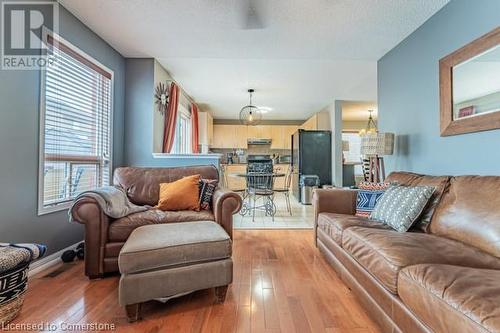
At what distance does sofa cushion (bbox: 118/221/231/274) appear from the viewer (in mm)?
1519

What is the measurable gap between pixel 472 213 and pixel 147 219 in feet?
7.67

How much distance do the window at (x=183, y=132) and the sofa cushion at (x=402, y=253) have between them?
3.85 meters

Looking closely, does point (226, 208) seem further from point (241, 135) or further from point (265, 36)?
point (241, 135)

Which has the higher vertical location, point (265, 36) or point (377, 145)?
point (265, 36)

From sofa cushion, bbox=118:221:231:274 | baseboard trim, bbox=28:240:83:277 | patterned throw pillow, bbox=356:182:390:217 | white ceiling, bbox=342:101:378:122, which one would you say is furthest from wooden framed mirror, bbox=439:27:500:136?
white ceiling, bbox=342:101:378:122

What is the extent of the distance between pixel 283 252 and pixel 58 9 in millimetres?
3177

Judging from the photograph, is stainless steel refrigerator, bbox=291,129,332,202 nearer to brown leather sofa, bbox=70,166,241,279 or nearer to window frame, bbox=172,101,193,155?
window frame, bbox=172,101,193,155

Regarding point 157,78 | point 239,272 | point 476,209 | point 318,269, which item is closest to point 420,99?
point 476,209

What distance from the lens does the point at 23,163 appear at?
6.73 ft

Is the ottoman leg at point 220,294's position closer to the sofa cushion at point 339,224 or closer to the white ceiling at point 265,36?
the sofa cushion at point 339,224

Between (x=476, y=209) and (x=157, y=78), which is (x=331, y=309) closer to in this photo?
(x=476, y=209)

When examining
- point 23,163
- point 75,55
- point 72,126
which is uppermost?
point 75,55

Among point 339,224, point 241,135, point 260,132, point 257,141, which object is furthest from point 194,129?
point 339,224

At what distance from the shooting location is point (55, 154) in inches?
94.1
